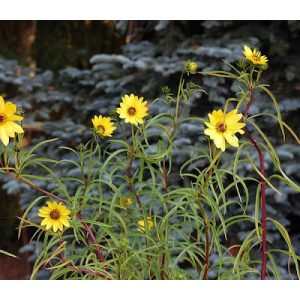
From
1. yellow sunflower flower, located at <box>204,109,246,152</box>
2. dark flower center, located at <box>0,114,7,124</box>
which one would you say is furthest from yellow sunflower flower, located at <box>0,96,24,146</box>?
yellow sunflower flower, located at <box>204,109,246,152</box>

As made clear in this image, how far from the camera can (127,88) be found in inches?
110

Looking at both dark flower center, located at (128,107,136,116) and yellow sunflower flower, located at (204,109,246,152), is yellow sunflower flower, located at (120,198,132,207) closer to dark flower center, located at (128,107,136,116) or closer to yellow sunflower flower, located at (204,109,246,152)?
dark flower center, located at (128,107,136,116)

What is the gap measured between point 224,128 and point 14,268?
8.71 feet

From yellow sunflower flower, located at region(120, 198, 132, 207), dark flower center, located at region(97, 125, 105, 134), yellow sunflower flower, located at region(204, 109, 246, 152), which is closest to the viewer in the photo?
yellow sunflower flower, located at region(204, 109, 246, 152)

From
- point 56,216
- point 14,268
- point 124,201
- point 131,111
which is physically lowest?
point 56,216

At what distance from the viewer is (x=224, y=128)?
36.6 inches

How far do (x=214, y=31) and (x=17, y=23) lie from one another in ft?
4.40

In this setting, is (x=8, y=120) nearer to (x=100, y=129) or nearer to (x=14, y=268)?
(x=100, y=129)

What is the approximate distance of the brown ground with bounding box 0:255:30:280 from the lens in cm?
326

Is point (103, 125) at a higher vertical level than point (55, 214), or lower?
higher

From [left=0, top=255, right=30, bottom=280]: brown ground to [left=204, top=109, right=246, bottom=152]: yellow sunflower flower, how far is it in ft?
8.08

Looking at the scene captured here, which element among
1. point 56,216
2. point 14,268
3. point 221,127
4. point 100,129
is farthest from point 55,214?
point 14,268

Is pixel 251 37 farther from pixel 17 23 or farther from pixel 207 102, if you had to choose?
pixel 17 23
